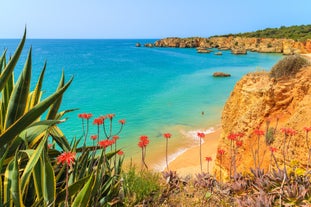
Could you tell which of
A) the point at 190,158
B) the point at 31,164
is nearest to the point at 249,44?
the point at 190,158

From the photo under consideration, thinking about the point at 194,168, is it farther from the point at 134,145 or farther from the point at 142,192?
the point at 142,192

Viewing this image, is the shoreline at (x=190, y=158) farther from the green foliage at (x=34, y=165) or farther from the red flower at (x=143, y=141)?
the green foliage at (x=34, y=165)

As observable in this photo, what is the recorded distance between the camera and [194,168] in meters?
9.99

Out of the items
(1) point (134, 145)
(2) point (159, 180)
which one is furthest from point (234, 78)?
(2) point (159, 180)

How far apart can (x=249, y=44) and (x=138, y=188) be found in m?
77.9

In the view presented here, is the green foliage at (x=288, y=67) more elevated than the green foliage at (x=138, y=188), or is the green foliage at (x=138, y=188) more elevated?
the green foliage at (x=288, y=67)

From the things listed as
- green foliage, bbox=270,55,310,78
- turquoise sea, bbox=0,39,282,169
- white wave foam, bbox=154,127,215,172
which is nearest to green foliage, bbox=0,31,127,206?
green foliage, bbox=270,55,310,78

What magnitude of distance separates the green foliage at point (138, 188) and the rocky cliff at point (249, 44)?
49.3 m

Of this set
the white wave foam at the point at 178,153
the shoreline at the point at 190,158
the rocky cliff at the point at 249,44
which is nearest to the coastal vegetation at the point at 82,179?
the shoreline at the point at 190,158

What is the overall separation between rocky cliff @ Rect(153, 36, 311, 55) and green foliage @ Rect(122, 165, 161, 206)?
162 feet

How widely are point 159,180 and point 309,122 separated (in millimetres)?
3226

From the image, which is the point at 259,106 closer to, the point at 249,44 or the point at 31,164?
the point at 31,164

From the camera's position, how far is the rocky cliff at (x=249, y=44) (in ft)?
170

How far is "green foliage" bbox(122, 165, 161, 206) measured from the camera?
2738 mm
